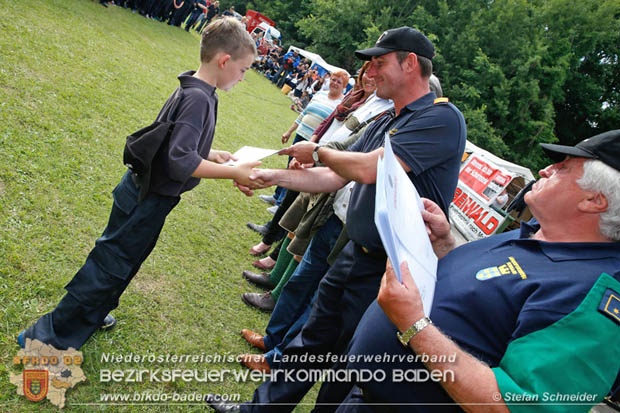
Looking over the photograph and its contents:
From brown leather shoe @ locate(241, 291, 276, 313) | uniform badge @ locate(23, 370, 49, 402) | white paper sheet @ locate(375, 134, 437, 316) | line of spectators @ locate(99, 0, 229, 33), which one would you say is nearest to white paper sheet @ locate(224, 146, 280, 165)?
white paper sheet @ locate(375, 134, 437, 316)

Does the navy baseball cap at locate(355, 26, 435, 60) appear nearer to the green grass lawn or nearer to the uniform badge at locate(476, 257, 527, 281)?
the uniform badge at locate(476, 257, 527, 281)

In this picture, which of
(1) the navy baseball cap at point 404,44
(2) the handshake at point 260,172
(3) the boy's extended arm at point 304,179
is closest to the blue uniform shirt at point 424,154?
(1) the navy baseball cap at point 404,44

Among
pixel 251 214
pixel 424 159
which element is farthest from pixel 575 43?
pixel 424 159

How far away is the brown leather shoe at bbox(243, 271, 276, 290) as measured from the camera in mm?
4145

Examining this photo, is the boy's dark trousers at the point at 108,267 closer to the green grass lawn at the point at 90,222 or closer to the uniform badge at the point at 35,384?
the uniform badge at the point at 35,384

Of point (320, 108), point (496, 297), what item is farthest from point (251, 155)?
point (320, 108)

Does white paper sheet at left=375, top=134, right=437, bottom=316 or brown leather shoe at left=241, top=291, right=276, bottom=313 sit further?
brown leather shoe at left=241, top=291, right=276, bottom=313

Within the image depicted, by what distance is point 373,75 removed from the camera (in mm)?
2383

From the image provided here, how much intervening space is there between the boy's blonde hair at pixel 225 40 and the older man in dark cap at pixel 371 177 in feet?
2.45

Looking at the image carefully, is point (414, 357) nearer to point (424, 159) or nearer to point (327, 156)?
point (424, 159)

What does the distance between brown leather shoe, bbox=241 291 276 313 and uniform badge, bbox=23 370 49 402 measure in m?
1.81

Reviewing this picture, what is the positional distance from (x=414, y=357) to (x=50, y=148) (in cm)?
455

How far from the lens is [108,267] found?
2.21m

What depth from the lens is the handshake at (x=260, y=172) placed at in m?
2.30
